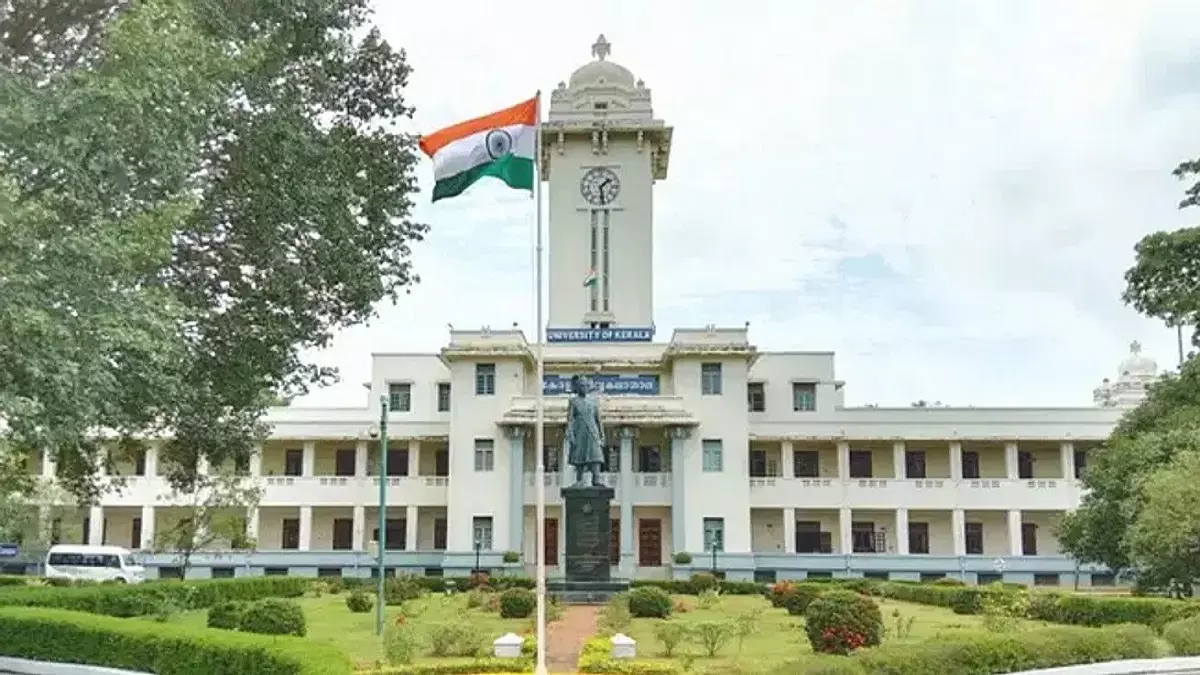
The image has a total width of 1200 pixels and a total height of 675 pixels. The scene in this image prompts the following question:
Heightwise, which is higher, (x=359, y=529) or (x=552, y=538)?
(x=359, y=529)

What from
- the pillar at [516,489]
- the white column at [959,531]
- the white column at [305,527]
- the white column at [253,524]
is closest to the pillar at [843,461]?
the white column at [959,531]

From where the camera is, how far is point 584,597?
23.3 metres

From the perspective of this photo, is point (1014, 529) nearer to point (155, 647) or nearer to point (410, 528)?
point (410, 528)

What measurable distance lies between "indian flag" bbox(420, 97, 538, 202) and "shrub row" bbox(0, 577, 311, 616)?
879 centimetres

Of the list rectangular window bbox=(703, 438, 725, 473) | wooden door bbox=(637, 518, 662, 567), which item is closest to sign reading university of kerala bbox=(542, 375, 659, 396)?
rectangular window bbox=(703, 438, 725, 473)

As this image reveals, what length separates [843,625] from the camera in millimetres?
15555

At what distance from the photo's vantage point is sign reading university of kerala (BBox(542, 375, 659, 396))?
38.7 metres

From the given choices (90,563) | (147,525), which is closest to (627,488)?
(90,563)

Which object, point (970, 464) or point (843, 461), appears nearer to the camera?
point (843, 461)

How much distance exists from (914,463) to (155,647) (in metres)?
36.4

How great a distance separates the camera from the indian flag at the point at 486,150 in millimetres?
12922

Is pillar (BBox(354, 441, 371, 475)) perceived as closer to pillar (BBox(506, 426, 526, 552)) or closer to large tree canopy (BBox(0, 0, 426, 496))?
pillar (BBox(506, 426, 526, 552))

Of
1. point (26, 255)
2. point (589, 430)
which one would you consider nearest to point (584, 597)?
point (589, 430)

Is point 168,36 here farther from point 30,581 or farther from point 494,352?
point 494,352
